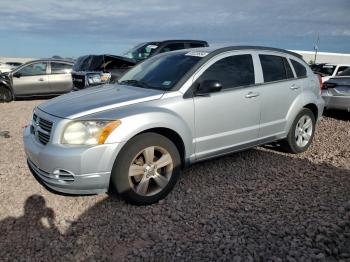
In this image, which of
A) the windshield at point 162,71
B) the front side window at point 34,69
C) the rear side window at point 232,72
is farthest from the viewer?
the front side window at point 34,69

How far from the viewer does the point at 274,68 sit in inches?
216

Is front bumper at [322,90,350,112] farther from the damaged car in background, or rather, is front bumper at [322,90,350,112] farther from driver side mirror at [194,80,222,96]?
driver side mirror at [194,80,222,96]

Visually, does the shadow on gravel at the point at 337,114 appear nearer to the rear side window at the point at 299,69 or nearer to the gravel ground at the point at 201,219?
the rear side window at the point at 299,69

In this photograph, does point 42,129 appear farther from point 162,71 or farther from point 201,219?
point 201,219

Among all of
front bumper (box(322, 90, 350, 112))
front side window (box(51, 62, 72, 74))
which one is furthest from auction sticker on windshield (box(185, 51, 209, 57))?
front side window (box(51, 62, 72, 74))

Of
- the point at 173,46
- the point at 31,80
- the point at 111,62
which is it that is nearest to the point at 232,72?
the point at 111,62

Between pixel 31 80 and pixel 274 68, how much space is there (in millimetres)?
10439

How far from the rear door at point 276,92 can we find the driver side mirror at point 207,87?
40.0 inches

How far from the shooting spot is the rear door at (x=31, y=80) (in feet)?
43.5

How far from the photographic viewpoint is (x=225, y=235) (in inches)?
135

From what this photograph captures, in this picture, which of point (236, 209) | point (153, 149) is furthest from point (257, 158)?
point (153, 149)

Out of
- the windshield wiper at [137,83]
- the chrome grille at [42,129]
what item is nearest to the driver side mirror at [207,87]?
the windshield wiper at [137,83]

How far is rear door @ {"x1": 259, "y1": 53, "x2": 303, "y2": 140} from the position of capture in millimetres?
5168

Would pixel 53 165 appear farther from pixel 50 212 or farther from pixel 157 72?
pixel 157 72
